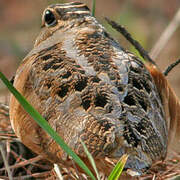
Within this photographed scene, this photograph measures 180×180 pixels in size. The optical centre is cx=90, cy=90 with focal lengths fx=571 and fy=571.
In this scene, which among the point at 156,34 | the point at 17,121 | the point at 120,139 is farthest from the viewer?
the point at 156,34

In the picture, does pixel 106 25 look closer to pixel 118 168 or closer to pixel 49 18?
Result: pixel 49 18

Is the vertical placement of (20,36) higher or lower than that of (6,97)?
lower

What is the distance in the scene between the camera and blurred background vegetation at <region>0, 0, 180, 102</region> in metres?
7.36

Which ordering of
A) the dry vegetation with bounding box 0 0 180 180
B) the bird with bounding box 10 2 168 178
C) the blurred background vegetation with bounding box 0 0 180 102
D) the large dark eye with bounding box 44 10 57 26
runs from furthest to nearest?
the blurred background vegetation with bounding box 0 0 180 102, the large dark eye with bounding box 44 10 57 26, the dry vegetation with bounding box 0 0 180 180, the bird with bounding box 10 2 168 178

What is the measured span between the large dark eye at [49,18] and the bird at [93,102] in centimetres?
30

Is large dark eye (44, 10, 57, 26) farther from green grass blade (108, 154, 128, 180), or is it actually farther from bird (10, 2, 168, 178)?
green grass blade (108, 154, 128, 180)

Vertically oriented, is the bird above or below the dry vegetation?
above

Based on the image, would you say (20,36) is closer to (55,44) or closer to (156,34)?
(156,34)

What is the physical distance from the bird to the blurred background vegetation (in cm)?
185

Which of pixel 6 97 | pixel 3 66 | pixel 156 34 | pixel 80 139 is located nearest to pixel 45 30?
pixel 6 97

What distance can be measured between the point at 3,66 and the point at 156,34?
7.89 feet

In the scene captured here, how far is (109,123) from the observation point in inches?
141

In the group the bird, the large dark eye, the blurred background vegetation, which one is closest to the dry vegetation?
the blurred background vegetation

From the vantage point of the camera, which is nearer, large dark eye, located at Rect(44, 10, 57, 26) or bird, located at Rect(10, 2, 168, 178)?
bird, located at Rect(10, 2, 168, 178)
